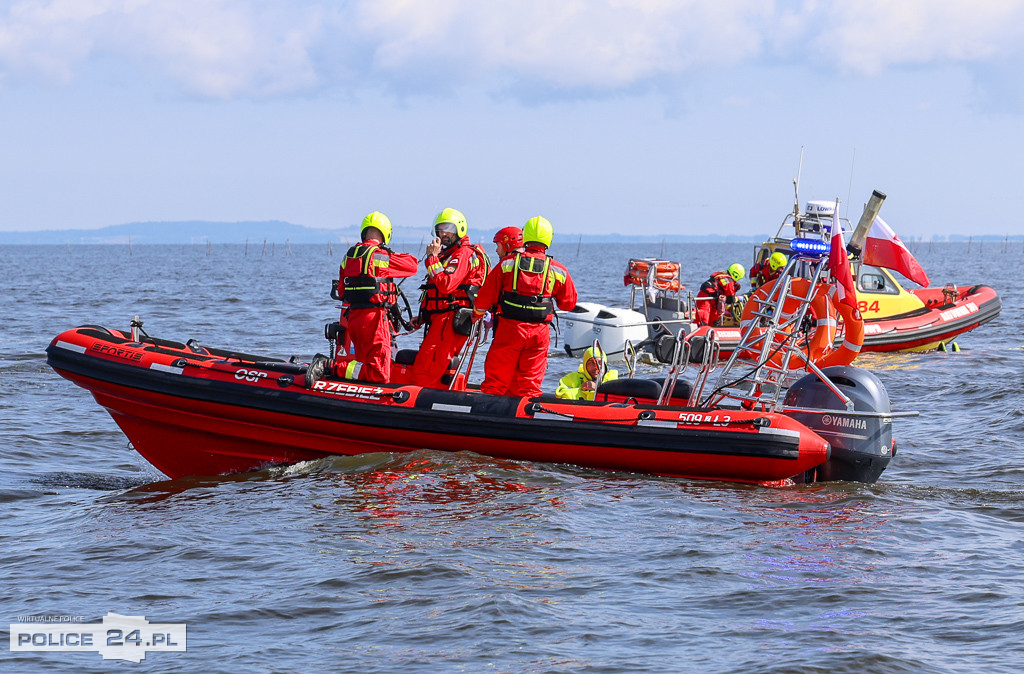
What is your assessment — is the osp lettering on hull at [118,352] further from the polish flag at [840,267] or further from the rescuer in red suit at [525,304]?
the polish flag at [840,267]

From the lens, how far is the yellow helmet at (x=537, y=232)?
22.9ft

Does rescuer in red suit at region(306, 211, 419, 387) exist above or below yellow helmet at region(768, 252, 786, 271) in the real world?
below

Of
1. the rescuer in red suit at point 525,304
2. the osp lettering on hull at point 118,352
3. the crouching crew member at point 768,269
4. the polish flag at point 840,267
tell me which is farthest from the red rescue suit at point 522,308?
the crouching crew member at point 768,269

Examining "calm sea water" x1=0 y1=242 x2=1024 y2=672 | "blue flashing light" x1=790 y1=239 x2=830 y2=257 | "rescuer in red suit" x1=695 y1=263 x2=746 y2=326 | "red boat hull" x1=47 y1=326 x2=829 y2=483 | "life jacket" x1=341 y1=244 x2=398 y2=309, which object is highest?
"blue flashing light" x1=790 y1=239 x2=830 y2=257

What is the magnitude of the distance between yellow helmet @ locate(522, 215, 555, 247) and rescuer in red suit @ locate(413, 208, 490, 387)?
1.52ft

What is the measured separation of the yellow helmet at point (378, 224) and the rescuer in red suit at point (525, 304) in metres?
0.75

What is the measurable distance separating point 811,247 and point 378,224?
2779mm

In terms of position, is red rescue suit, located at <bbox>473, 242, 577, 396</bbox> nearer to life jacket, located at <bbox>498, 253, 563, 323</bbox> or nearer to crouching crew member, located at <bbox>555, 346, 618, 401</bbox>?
life jacket, located at <bbox>498, 253, 563, 323</bbox>

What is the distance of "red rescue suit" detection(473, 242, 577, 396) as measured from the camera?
6891 mm

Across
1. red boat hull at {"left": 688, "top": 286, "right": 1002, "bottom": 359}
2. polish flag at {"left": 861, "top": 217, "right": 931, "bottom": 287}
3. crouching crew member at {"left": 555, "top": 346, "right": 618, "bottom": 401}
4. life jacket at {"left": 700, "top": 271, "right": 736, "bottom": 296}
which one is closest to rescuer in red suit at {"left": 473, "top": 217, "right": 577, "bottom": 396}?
crouching crew member at {"left": 555, "top": 346, "right": 618, "bottom": 401}

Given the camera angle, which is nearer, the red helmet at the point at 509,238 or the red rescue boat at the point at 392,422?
the red rescue boat at the point at 392,422

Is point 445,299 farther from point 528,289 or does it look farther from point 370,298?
point 528,289

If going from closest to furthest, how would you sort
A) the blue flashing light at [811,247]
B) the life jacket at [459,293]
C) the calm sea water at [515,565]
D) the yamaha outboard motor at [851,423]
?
the calm sea water at [515,565]
the yamaha outboard motor at [851,423]
the blue flashing light at [811,247]
the life jacket at [459,293]

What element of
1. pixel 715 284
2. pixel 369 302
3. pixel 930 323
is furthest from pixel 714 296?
pixel 369 302
